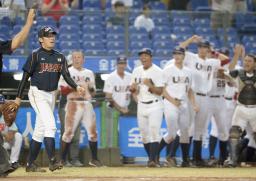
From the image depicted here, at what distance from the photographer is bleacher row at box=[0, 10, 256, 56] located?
16.7 metres

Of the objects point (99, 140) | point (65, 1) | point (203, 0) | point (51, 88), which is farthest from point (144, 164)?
point (203, 0)

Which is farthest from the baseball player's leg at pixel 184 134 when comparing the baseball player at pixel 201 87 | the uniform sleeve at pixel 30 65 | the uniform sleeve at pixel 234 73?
the uniform sleeve at pixel 30 65

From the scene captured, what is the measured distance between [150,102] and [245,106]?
155 cm

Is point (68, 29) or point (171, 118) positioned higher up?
point (68, 29)

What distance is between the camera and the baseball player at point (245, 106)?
12305 millimetres

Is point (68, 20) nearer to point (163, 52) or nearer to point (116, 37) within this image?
point (116, 37)

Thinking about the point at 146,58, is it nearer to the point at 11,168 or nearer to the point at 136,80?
the point at 136,80

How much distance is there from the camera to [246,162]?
1291 cm

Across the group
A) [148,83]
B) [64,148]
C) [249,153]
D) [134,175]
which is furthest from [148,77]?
[134,175]

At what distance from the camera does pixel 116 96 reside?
13367mm

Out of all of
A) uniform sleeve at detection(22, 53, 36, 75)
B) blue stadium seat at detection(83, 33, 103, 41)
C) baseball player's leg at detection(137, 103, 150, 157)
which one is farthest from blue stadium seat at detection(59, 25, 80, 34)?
uniform sleeve at detection(22, 53, 36, 75)

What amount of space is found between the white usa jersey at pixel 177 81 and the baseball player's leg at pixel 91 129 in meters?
1.28

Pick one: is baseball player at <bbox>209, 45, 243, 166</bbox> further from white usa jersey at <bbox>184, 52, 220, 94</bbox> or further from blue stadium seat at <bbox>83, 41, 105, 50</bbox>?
blue stadium seat at <bbox>83, 41, 105, 50</bbox>

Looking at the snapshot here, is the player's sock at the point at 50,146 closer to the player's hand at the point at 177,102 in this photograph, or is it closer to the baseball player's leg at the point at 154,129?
the baseball player's leg at the point at 154,129
